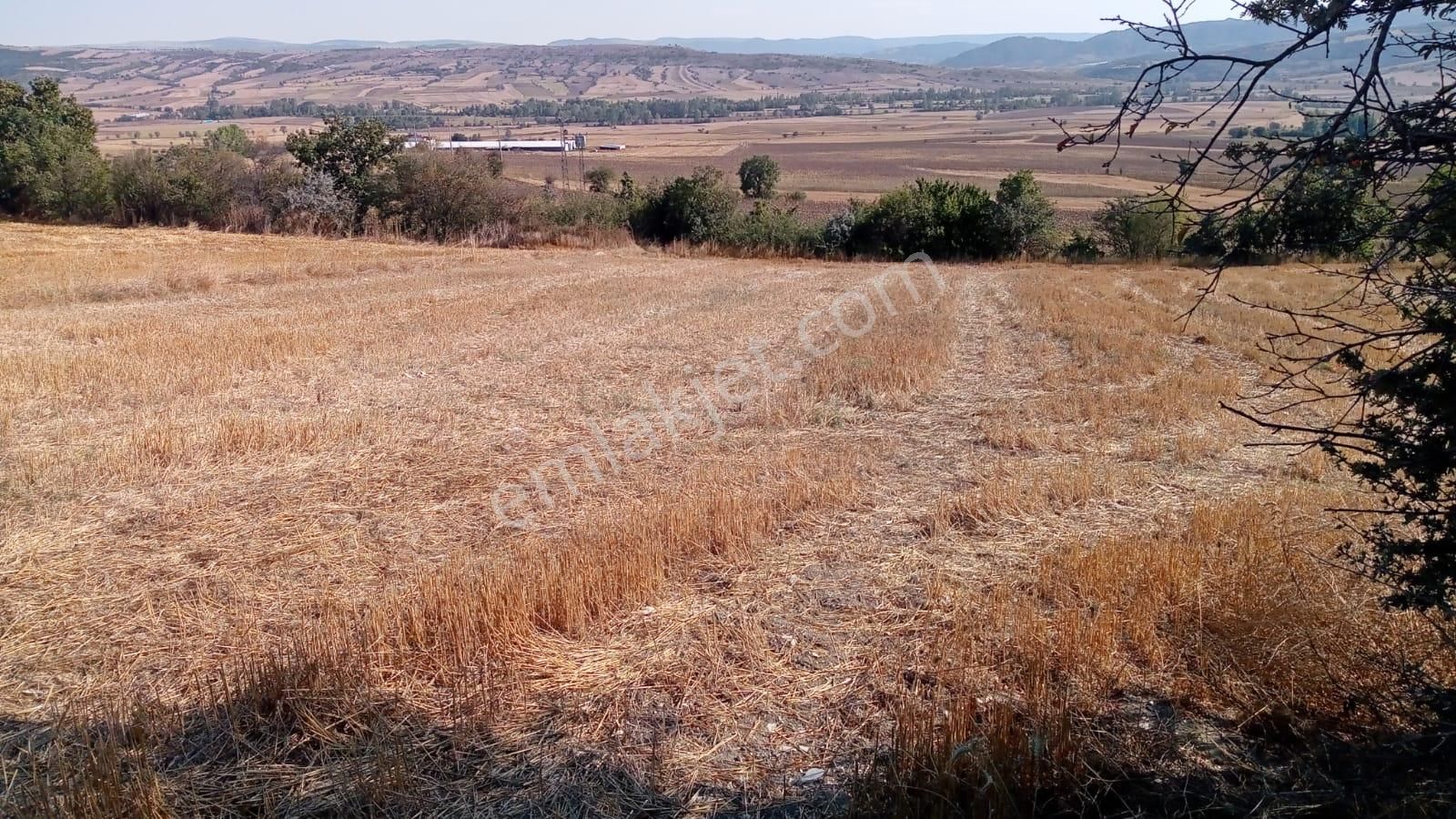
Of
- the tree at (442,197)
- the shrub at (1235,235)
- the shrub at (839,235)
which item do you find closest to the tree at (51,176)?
the tree at (442,197)

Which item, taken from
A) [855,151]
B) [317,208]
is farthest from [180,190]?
[855,151]

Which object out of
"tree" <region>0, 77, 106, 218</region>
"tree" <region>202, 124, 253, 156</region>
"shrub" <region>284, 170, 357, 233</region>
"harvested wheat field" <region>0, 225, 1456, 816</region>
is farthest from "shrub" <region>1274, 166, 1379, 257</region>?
"tree" <region>202, 124, 253, 156</region>

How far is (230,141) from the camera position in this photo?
179ft

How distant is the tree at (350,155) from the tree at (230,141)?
13.1 metres

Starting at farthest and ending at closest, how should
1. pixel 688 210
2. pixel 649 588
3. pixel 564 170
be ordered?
pixel 564 170 < pixel 688 210 < pixel 649 588

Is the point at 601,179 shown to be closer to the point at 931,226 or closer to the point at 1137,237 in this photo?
the point at 931,226

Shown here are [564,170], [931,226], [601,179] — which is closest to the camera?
[931,226]

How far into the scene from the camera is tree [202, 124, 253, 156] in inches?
1841

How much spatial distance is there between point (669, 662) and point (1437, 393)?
3526 millimetres

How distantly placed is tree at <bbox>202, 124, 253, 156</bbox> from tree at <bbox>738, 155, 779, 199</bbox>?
1139 inches

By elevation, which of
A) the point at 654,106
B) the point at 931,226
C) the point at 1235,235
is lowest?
the point at 931,226

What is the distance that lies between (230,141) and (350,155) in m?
26.7

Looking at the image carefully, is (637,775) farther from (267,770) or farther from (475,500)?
(475,500)

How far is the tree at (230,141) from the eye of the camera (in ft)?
153
